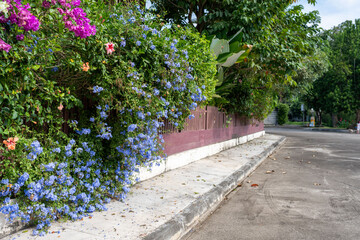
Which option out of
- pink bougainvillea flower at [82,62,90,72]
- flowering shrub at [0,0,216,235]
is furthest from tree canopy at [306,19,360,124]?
pink bougainvillea flower at [82,62,90,72]

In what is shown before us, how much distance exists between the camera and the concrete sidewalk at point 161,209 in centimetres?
369

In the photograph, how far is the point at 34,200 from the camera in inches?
141

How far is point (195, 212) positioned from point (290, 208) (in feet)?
5.68

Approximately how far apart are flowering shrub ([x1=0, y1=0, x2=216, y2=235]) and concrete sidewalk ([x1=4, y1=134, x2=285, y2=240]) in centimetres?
24

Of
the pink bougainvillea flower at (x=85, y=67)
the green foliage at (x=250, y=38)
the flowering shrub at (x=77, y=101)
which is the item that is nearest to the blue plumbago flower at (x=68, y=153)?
the flowering shrub at (x=77, y=101)

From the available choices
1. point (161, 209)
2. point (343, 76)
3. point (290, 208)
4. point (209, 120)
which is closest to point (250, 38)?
point (209, 120)

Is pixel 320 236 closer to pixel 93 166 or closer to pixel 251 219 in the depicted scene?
pixel 251 219

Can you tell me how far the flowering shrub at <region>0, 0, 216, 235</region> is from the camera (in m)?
3.42

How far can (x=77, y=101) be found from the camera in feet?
14.2

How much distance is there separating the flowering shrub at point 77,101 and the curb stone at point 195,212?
1043 millimetres

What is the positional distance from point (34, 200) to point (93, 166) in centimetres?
121

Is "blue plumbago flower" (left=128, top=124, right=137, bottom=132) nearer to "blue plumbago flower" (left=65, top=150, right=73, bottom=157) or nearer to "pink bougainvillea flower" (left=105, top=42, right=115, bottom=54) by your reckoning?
"blue plumbago flower" (left=65, top=150, right=73, bottom=157)

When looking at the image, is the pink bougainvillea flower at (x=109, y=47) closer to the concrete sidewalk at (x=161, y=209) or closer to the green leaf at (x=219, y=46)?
the concrete sidewalk at (x=161, y=209)

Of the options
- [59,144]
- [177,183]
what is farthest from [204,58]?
[59,144]
